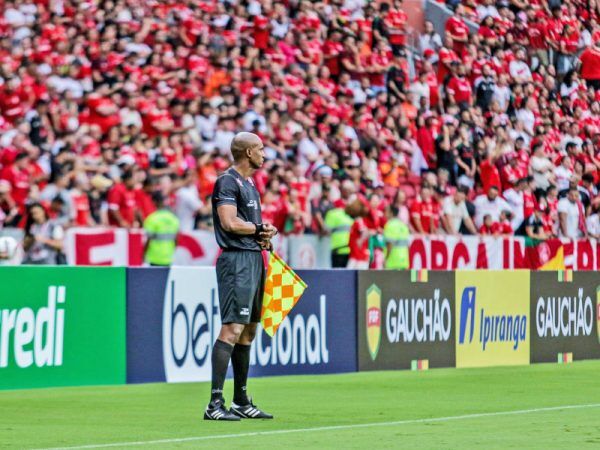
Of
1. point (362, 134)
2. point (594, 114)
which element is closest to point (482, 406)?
point (362, 134)

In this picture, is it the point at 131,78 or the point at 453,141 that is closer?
the point at 131,78

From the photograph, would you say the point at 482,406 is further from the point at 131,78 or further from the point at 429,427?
the point at 131,78

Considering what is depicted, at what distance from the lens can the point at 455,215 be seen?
74.9ft

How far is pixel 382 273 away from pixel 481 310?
1855 mm

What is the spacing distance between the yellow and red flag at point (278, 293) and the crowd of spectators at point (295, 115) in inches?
256

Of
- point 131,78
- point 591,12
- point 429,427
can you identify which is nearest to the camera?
point 429,427

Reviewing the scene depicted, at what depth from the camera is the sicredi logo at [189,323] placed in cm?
1446

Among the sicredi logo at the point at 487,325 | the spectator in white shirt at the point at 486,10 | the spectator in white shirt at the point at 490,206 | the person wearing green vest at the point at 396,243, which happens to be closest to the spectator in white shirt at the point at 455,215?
the spectator in white shirt at the point at 490,206

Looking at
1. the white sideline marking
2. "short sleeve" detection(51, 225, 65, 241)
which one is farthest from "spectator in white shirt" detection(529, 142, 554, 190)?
the white sideline marking

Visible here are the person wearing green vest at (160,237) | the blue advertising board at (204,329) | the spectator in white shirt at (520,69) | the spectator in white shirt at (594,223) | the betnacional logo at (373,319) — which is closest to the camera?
the blue advertising board at (204,329)

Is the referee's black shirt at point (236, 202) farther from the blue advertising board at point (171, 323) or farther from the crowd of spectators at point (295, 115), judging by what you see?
the crowd of spectators at point (295, 115)

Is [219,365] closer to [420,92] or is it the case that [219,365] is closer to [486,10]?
[420,92]

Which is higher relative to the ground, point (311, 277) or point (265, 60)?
point (265, 60)

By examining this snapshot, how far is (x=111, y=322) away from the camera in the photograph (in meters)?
13.9
